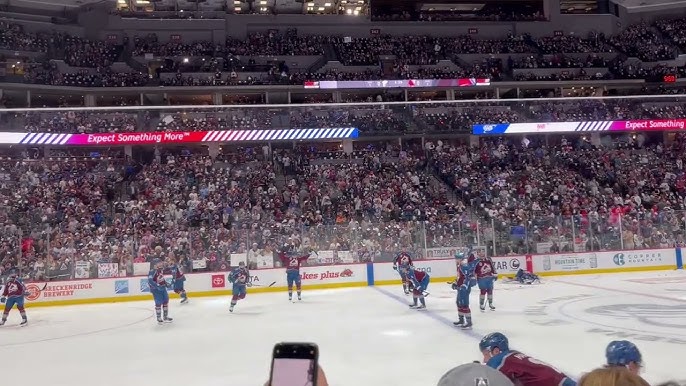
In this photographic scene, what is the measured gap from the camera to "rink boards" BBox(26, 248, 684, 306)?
16734 mm

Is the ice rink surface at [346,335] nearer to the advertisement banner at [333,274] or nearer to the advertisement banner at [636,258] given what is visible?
the advertisement banner at [333,274]

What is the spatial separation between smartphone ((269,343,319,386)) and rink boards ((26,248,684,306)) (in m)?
16.3

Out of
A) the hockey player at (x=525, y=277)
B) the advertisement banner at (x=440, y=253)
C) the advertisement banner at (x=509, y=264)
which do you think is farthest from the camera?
the advertisement banner at (x=509, y=264)

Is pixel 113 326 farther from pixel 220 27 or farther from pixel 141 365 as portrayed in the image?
pixel 220 27

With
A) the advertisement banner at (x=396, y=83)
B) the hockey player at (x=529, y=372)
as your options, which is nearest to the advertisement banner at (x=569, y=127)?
the advertisement banner at (x=396, y=83)

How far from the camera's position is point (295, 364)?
1.62 metres

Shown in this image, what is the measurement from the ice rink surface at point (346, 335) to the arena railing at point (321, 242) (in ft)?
4.76

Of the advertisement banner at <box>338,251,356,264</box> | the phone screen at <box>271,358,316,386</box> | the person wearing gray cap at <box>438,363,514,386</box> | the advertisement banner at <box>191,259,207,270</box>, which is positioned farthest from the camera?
the advertisement banner at <box>338,251,356,264</box>

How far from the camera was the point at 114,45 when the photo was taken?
3366 centimetres

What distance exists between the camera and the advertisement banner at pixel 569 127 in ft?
96.9

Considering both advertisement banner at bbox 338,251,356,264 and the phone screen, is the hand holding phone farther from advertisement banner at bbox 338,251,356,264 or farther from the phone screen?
advertisement banner at bbox 338,251,356,264

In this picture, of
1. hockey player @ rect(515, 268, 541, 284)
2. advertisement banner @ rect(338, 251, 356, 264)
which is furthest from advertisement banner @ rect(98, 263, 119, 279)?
hockey player @ rect(515, 268, 541, 284)

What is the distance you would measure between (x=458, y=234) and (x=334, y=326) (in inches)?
335

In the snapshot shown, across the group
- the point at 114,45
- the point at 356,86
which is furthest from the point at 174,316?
the point at 114,45
